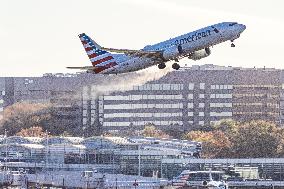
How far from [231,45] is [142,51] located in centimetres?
1982

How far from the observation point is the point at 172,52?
182m

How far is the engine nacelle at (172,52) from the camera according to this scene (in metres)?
181

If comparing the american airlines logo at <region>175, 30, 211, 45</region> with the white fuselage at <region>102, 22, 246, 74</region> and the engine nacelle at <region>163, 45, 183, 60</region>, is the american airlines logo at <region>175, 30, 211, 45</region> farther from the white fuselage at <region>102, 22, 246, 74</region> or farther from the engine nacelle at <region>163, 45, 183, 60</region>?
the engine nacelle at <region>163, 45, 183, 60</region>

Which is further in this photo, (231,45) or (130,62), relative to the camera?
(130,62)

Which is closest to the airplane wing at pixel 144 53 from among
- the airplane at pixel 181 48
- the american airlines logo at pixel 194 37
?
the airplane at pixel 181 48

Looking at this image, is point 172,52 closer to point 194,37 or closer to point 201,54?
point 194,37

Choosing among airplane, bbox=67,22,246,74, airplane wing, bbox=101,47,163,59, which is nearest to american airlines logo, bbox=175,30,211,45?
airplane, bbox=67,22,246,74

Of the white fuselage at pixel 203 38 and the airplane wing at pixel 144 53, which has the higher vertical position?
the white fuselage at pixel 203 38

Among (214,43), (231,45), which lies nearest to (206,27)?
(214,43)

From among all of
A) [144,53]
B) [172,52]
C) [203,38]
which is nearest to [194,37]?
[203,38]

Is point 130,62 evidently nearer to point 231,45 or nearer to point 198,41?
point 198,41

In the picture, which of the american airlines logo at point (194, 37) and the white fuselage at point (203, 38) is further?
the american airlines logo at point (194, 37)

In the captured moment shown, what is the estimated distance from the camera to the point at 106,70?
196875mm

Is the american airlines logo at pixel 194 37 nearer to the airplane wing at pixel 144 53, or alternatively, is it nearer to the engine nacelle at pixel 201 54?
the engine nacelle at pixel 201 54
